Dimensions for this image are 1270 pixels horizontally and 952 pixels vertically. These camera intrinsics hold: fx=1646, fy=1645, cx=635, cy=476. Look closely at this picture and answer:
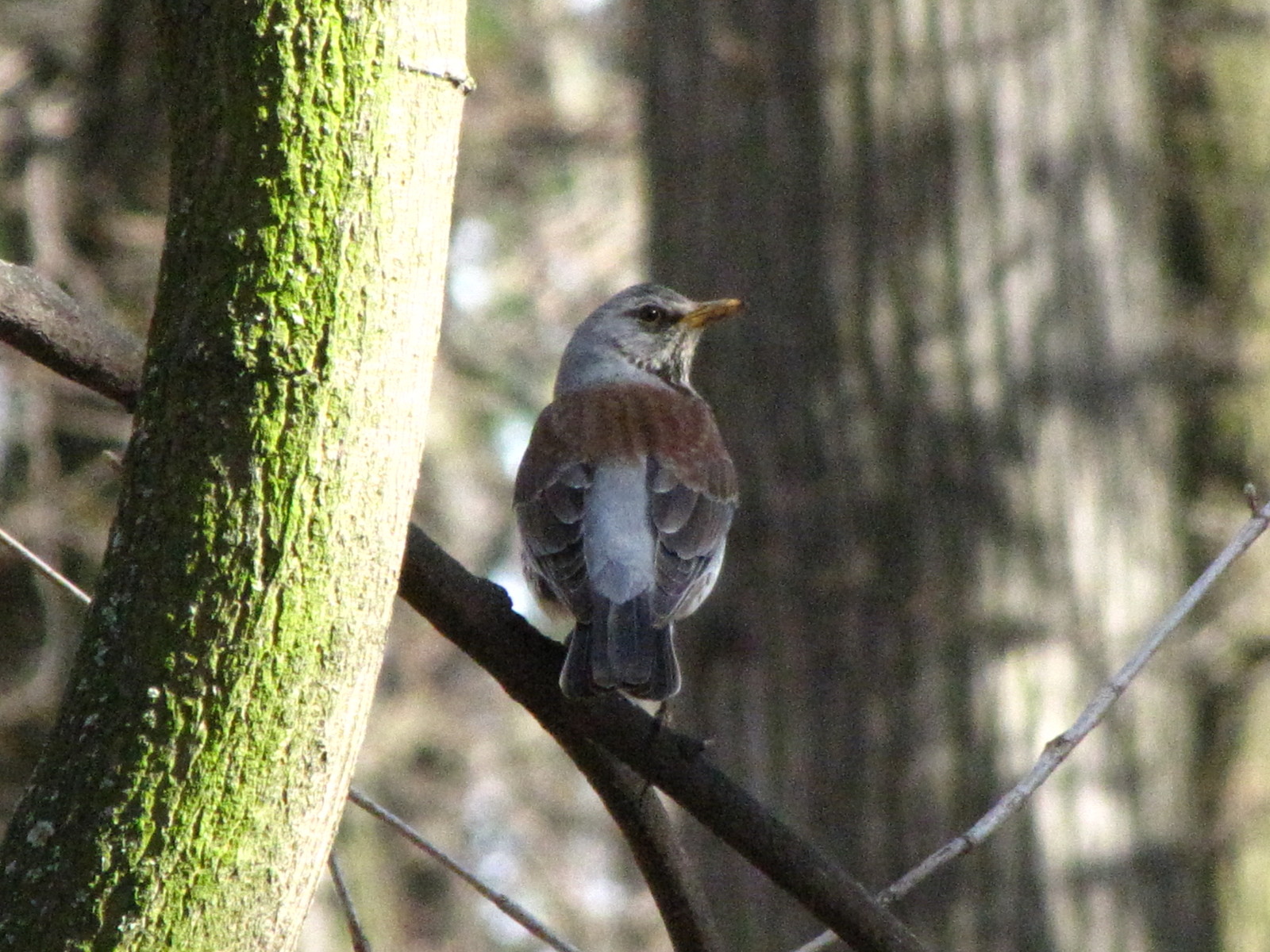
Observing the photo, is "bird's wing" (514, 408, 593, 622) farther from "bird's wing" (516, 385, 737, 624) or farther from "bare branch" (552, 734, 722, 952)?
"bare branch" (552, 734, 722, 952)

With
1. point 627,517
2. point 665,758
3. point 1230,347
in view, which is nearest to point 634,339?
point 627,517

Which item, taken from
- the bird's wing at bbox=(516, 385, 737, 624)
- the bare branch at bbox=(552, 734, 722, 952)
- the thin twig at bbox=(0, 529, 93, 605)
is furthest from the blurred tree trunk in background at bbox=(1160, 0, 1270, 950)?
the thin twig at bbox=(0, 529, 93, 605)

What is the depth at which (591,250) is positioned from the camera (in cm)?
1423

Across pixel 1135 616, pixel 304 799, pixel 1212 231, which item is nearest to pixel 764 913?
pixel 1135 616

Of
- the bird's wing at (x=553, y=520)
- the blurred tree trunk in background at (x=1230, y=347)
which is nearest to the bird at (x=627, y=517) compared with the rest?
the bird's wing at (x=553, y=520)

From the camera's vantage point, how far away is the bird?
12.8 ft

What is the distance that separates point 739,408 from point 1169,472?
189 cm

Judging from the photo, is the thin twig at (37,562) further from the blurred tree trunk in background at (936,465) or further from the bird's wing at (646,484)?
the blurred tree trunk in background at (936,465)

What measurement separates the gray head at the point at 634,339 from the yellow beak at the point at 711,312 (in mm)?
12

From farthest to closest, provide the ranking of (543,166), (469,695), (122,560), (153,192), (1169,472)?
(469,695)
(543,166)
(153,192)
(1169,472)
(122,560)

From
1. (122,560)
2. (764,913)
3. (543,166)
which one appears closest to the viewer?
(122,560)

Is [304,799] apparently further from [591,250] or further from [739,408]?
[591,250]

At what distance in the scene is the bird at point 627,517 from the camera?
3.89 metres

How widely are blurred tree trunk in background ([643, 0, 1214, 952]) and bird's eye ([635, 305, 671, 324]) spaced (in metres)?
0.54
